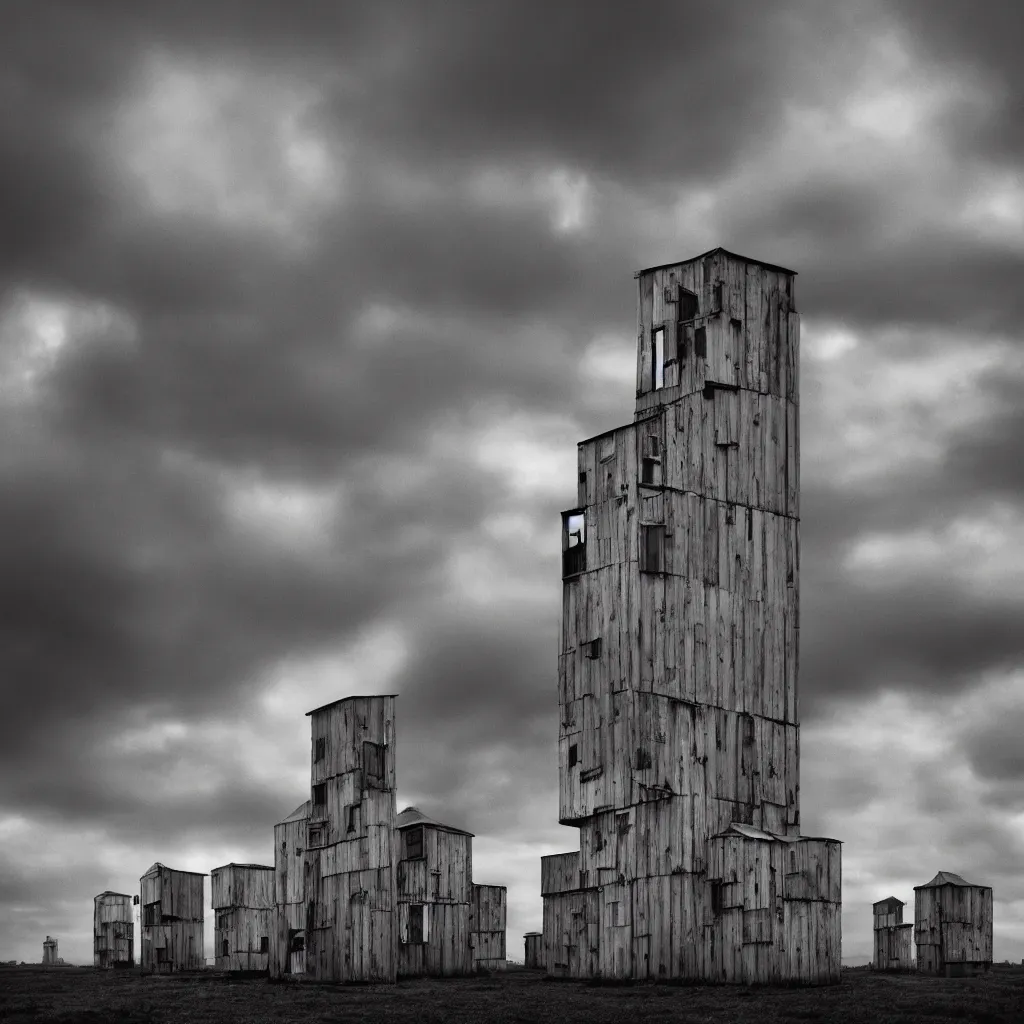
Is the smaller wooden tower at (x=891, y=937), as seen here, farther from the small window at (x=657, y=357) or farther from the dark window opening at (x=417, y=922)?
the small window at (x=657, y=357)

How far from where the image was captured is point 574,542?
201 ft

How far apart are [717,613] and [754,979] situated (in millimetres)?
14317

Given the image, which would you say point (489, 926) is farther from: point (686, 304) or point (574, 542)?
point (686, 304)

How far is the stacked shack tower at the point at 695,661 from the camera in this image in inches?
2131

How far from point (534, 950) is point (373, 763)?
2747 cm

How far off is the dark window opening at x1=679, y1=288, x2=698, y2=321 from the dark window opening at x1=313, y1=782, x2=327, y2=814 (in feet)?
78.1

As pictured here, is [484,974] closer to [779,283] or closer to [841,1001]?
[841,1001]

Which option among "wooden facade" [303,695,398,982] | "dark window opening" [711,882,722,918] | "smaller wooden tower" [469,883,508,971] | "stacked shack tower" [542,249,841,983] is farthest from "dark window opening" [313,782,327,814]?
"smaller wooden tower" [469,883,508,971]

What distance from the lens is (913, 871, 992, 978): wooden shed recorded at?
65.7 metres

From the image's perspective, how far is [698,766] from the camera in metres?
57.8

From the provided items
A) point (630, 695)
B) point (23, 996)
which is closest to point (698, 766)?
point (630, 695)

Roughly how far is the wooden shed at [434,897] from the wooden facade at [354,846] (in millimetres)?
10291

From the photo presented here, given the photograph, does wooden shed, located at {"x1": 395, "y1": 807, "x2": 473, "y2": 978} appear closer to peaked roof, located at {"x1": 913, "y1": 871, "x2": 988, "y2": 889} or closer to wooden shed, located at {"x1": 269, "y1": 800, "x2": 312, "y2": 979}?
wooden shed, located at {"x1": 269, "y1": 800, "x2": 312, "y2": 979}

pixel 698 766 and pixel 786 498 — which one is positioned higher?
pixel 786 498
